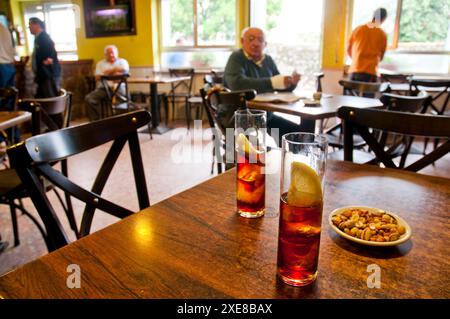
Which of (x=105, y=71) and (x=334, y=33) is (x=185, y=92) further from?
(x=334, y=33)

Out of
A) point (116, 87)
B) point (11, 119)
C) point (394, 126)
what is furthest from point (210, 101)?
point (116, 87)

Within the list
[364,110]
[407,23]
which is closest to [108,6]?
[407,23]

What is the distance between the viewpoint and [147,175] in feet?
11.1

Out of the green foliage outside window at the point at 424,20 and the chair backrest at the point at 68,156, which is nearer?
the chair backrest at the point at 68,156

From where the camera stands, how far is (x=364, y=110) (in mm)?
1355

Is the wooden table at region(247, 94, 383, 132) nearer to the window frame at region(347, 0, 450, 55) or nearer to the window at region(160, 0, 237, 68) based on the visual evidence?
the window frame at region(347, 0, 450, 55)

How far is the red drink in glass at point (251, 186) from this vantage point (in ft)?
2.51

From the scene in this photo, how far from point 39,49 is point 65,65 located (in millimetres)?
1478

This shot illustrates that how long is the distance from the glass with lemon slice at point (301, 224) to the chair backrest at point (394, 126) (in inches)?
32.8

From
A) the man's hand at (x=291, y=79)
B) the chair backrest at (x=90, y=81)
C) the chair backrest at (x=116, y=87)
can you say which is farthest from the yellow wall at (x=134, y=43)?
the man's hand at (x=291, y=79)

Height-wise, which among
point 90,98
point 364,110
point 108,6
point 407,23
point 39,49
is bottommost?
point 90,98

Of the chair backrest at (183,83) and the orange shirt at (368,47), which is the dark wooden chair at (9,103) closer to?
the chair backrest at (183,83)

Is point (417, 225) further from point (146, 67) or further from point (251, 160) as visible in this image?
point (146, 67)
